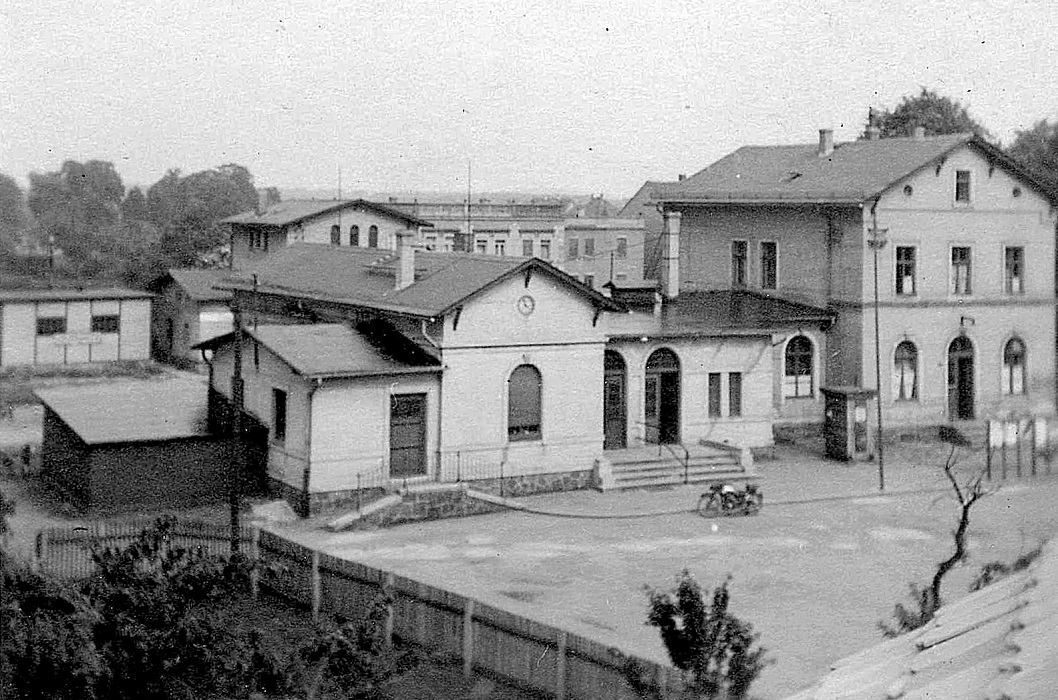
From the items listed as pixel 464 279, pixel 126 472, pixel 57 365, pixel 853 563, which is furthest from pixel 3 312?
pixel 853 563

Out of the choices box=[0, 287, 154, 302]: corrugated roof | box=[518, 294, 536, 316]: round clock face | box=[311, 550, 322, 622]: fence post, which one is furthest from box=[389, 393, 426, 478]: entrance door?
box=[0, 287, 154, 302]: corrugated roof

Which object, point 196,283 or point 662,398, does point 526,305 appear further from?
point 196,283

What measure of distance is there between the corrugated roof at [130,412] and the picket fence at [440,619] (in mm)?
3944

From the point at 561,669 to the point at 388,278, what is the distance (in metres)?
15.2

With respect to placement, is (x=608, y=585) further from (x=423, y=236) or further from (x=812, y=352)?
(x=423, y=236)

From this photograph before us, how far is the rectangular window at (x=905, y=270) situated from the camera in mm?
28453

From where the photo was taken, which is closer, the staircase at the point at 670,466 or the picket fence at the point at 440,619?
the picket fence at the point at 440,619

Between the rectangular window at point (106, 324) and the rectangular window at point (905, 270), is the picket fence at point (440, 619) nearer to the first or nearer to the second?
the rectangular window at point (106, 324)

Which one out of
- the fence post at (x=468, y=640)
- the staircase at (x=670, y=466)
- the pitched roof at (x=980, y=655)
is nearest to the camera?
the pitched roof at (x=980, y=655)

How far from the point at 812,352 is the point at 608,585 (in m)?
13.0

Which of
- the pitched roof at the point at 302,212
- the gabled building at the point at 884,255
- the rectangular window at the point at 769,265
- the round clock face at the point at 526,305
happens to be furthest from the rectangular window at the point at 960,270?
the pitched roof at the point at 302,212

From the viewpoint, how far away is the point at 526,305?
24.5 m

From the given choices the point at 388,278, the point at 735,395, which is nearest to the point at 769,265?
the point at 735,395

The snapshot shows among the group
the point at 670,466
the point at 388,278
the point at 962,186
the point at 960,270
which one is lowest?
the point at 670,466
